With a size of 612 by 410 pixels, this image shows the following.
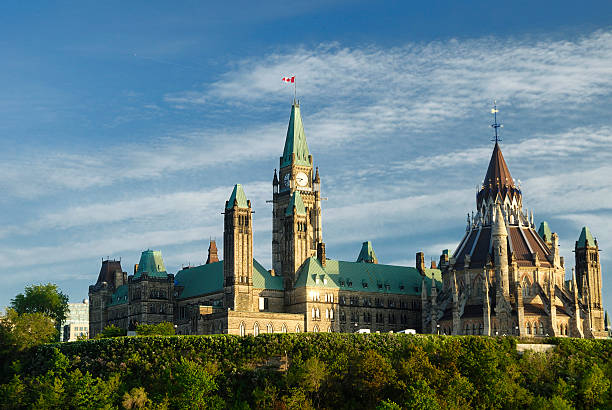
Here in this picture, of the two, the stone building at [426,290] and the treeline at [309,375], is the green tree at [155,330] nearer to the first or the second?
the stone building at [426,290]

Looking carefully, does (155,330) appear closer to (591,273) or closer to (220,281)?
(220,281)

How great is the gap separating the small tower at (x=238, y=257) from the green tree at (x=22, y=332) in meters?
32.0

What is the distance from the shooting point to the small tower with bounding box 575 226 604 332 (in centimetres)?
19075

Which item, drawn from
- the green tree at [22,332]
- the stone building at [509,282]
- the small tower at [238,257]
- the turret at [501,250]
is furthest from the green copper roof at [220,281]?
the turret at [501,250]

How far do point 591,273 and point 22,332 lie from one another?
106 m

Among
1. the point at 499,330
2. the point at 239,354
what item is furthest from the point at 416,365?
the point at 499,330

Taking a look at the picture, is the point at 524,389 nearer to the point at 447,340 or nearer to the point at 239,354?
the point at 447,340

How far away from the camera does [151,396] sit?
128375 mm

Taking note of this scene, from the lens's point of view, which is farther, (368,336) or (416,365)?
(368,336)

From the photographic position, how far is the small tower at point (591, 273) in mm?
190750

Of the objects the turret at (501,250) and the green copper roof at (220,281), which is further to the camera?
the green copper roof at (220,281)

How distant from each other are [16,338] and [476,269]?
81.8 meters

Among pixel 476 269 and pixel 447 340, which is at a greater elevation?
pixel 476 269

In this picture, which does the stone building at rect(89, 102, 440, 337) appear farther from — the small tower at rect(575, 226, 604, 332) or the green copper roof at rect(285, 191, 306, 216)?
the small tower at rect(575, 226, 604, 332)
